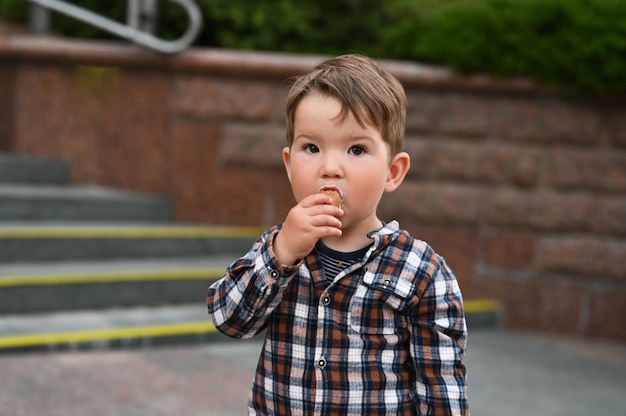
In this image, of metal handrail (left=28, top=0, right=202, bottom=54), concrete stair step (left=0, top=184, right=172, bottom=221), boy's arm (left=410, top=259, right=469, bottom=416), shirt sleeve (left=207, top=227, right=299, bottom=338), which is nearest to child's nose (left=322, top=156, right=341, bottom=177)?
shirt sleeve (left=207, top=227, right=299, bottom=338)

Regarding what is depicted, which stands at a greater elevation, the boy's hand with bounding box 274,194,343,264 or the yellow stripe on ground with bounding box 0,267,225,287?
the boy's hand with bounding box 274,194,343,264

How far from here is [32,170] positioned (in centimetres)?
593

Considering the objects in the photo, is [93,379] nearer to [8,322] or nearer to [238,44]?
[8,322]

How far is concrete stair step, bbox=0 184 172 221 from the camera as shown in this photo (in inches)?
211

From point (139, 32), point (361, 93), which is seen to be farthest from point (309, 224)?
point (139, 32)

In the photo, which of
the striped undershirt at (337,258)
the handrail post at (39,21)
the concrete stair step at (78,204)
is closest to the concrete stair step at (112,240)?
the concrete stair step at (78,204)

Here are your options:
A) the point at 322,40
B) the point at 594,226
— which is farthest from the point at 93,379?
the point at 322,40

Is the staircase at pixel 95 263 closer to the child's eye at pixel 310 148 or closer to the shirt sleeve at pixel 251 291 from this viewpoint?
the shirt sleeve at pixel 251 291

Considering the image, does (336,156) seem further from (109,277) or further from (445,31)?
(445,31)

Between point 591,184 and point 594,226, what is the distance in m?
0.27

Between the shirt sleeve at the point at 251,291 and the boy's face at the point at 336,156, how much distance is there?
0.15m

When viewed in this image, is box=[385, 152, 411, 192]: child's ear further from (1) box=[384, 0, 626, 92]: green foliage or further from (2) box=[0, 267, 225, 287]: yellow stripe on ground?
(1) box=[384, 0, 626, 92]: green foliage

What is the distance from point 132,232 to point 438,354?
3873mm

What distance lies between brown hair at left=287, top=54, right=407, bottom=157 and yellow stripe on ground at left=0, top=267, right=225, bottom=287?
306cm
